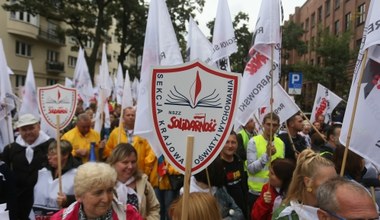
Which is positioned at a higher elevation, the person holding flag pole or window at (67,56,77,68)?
window at (67,56,77,68)

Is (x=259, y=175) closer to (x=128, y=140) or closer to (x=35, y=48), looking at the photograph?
(x=128, y=140)

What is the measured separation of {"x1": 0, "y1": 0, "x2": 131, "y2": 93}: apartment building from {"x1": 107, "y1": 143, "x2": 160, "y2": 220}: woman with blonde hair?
30667mm

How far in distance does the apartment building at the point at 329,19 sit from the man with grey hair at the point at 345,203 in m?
23.3

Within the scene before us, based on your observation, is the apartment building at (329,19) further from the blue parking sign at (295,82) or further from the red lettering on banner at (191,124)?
the red lettering on banner at (191,124)

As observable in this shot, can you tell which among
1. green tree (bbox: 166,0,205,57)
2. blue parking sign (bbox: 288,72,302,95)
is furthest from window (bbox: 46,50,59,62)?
blue parking sign (bbox: 288,72,302,95)

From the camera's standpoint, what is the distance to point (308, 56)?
169 ft

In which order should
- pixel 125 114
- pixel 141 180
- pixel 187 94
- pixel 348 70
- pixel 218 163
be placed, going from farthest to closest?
1. pixel 348 70
2. pixel 125 114
3. pixel 218 163
4. pixel 141 180
5. pixel 187 94

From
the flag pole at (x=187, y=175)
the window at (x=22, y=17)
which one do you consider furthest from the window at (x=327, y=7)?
the flag pole at (x=187, y=175)

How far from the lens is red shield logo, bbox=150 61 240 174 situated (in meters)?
2.67

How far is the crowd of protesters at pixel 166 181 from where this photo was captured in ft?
8.66

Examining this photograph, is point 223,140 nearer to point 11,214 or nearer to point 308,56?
point 11,214

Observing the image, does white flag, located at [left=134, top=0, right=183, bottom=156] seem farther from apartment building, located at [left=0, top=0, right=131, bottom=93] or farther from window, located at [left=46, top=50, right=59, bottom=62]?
window, located at [left=46, top=50, right=59, bottom=62]

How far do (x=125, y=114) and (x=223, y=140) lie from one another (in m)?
4.24

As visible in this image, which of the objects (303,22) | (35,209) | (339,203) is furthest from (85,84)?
(303,22)
